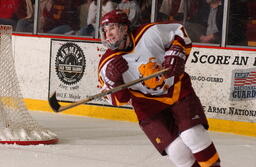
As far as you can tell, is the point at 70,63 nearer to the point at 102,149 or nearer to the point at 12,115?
the point at 12,115

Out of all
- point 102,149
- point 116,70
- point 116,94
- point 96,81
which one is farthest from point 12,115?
point 116,70

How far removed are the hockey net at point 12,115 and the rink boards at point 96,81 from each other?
1.35 meters

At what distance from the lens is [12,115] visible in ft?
15.6

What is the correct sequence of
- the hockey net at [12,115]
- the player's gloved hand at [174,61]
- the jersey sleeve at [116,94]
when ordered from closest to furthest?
the player's gloved hand at [174,61]
the jersey sleeve at [116,94]
the hockey net at [12,115]

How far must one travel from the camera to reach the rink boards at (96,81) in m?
5.30

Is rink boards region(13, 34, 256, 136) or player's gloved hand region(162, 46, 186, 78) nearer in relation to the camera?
player's gloved hand region(162, 46, 186, 78)

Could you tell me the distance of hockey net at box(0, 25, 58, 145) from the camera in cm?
441

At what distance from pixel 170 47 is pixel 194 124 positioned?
385mm

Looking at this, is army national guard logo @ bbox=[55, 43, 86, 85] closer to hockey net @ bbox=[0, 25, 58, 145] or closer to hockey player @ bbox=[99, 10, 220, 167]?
hockey net @ bbox=[0, 25, 58, 145]

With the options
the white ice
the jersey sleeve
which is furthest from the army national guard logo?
the jersey sleeve

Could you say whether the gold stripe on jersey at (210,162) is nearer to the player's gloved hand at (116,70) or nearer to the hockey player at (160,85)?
the hockey player at (160,85)

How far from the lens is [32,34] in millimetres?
6543

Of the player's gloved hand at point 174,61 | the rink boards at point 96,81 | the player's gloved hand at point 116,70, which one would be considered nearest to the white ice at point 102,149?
the rink boards at point 96,81

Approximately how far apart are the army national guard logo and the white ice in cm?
63
